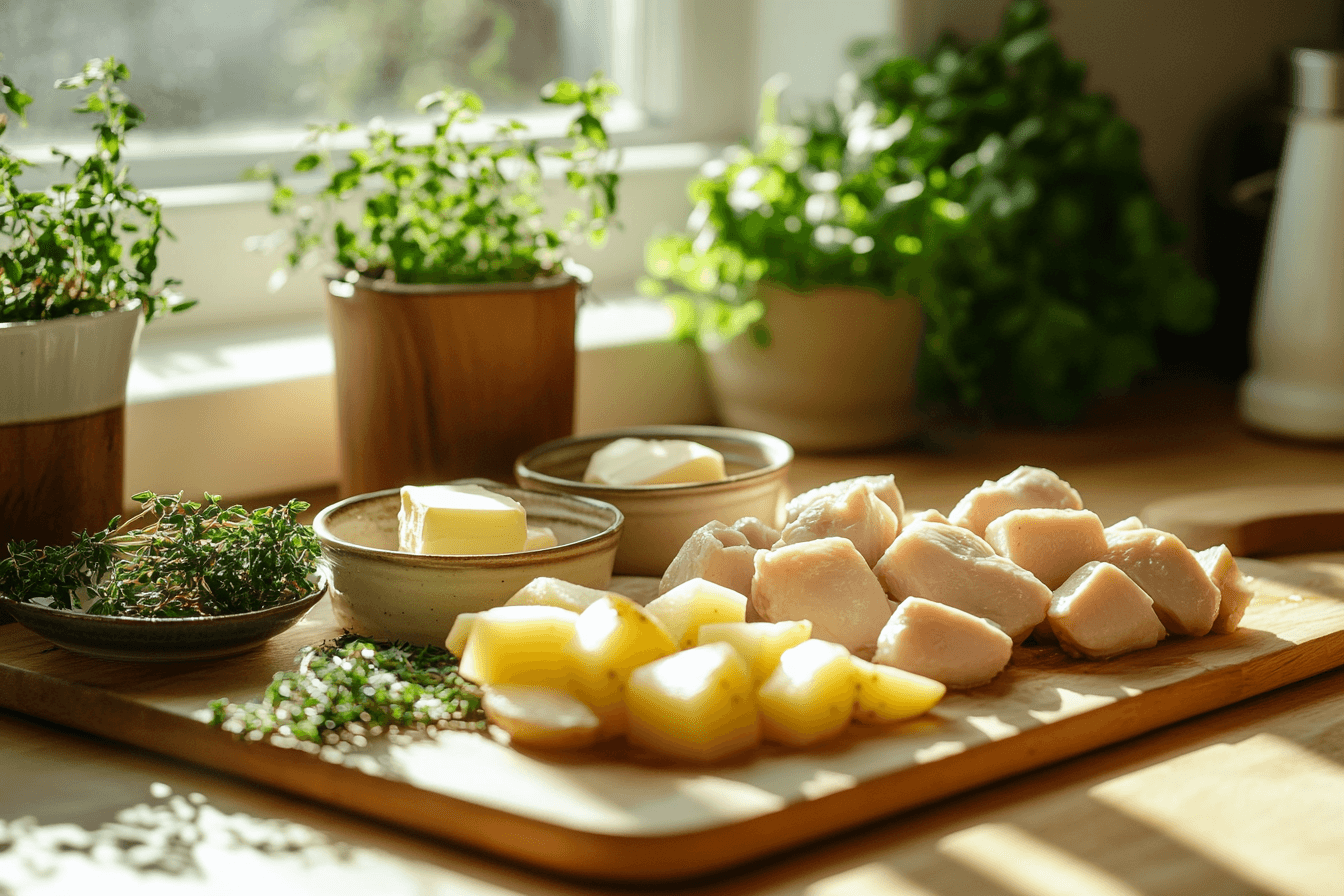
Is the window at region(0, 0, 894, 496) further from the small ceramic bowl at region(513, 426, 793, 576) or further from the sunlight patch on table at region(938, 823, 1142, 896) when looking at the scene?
the sunlight patch on table at region(938, 823, 1142, 896)

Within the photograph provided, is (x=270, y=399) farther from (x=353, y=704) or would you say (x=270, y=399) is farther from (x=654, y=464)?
(x=353, y=704)

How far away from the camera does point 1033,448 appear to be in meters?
1.70

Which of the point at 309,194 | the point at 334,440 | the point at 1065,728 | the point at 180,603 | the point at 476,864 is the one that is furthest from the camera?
the point at 309,194

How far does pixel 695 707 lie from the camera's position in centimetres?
81

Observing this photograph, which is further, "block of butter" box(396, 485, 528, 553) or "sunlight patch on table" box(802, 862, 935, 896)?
"block of butter" box(396, 485, 528, 553)

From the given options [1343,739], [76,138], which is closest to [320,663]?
[1343,739]

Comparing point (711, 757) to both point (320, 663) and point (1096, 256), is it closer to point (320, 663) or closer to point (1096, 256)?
point (320, 663)

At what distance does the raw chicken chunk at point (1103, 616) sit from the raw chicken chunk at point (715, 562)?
0.21m

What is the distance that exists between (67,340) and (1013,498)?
2.29ft

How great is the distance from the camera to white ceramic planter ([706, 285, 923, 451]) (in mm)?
1585

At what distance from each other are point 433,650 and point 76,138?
0.90 meters

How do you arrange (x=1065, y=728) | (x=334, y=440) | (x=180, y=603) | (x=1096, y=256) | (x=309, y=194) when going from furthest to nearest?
(x=1096, y=256) → (x=309, y=194) → (x=334, y=440) → (x=180, y=603) → (x=1065, y=728)

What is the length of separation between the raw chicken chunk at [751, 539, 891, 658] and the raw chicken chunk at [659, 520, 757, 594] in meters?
0.04

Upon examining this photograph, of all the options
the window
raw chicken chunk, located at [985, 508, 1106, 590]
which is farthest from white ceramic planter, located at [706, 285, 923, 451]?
raw chicken chunk, located at [985, 508, 1106, 590]
